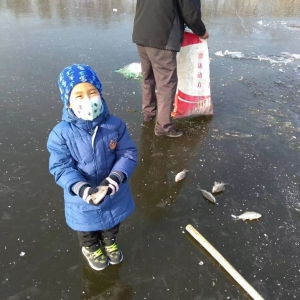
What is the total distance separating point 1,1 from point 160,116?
1029 cm

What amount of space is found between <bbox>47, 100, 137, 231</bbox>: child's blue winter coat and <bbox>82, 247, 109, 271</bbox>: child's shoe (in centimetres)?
32

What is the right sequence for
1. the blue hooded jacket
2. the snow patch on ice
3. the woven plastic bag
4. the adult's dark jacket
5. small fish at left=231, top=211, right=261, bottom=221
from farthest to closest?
1. the snow patch on ice
2. the woven plastic bag
3. the adult's dark jacket
4. small fish at left=231, top=211, right=261, bottom=221
5. the blue hooded jacket

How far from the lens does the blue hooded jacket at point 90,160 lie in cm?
203

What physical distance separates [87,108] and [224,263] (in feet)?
5.17

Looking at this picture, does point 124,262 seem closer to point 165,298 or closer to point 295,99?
point 165,298

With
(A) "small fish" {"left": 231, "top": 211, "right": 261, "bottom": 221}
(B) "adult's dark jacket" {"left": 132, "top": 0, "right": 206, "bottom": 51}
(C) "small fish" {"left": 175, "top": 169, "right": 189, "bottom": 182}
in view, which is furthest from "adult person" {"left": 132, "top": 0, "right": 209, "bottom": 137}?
(A) "small fish" {"left": 231, "top": 211, "right": 261, "bottom": 221}

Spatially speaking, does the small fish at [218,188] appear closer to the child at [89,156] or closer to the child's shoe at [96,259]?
the child at [89,156]

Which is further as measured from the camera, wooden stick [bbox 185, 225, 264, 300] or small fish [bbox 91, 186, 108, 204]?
wooden stick [bbox 185, 225, 264, 300]

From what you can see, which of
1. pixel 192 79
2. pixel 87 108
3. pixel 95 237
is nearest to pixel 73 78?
pixel 87 108

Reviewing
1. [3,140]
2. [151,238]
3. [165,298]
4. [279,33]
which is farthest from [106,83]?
[279,33]

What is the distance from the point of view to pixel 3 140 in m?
3.85

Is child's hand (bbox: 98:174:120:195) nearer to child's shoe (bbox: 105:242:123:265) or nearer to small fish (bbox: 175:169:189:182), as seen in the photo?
child's shoe (bbox: 105:242:123:265)

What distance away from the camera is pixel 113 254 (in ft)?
8.11

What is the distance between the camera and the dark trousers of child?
2365 mm
